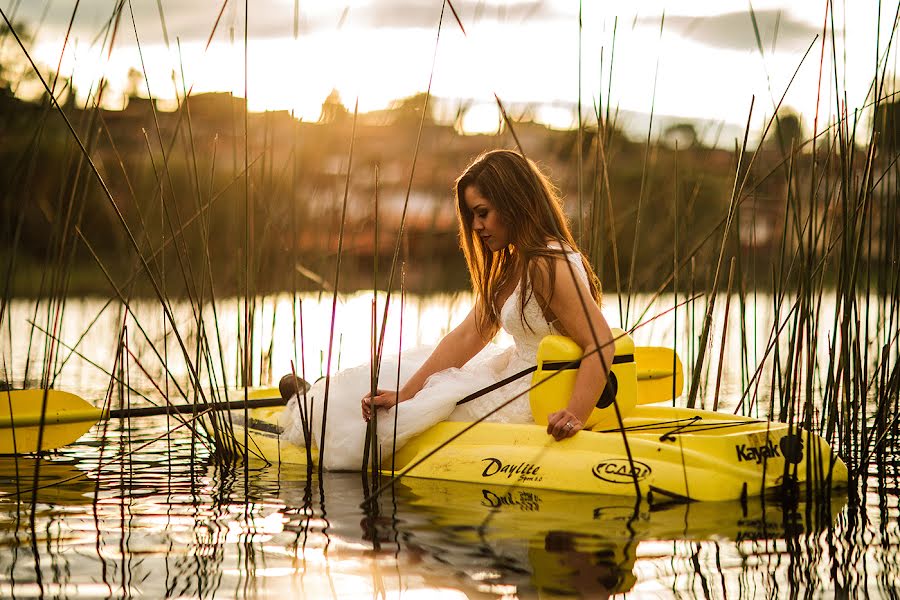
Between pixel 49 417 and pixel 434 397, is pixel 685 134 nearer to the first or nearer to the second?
pixel 434 397

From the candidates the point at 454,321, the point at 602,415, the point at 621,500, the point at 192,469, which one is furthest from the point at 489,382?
the point at 454,321

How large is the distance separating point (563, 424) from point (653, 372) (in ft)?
3.69

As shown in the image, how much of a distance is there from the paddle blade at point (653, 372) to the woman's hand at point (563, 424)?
1040mm

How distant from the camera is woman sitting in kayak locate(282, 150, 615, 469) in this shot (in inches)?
128

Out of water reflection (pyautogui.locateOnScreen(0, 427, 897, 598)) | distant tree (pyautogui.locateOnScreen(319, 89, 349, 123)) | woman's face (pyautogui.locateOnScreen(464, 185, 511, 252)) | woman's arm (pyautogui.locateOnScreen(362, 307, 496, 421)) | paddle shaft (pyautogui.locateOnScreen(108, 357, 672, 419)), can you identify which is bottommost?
water reflection (pyautogui.locateOnScreen(0, 427, 897, 598))

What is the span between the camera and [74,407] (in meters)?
4.11

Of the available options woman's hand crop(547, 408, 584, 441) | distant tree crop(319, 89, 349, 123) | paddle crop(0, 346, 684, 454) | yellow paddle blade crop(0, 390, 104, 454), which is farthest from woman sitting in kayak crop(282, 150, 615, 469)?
yellow paddle blade crop(0, 390, 104, 454)

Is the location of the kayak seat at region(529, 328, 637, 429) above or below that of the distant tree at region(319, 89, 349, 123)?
Answer: below

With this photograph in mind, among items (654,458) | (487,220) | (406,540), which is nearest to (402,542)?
(406,540)

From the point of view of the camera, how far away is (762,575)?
7.61ft

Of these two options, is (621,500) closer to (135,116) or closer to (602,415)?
(602,415)

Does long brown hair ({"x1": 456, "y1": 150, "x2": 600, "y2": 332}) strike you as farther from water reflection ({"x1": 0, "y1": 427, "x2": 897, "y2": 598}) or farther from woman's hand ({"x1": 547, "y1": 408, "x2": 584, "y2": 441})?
water reflection ({"x1": 0, "y1": 427, "x2": 897, "y2": 598})

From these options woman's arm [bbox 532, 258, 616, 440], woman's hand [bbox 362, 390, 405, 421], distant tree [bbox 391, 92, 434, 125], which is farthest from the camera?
distant tree [bbox 391, 92, 434, 125]

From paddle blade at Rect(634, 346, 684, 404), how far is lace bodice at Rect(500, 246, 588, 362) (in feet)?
2.61
